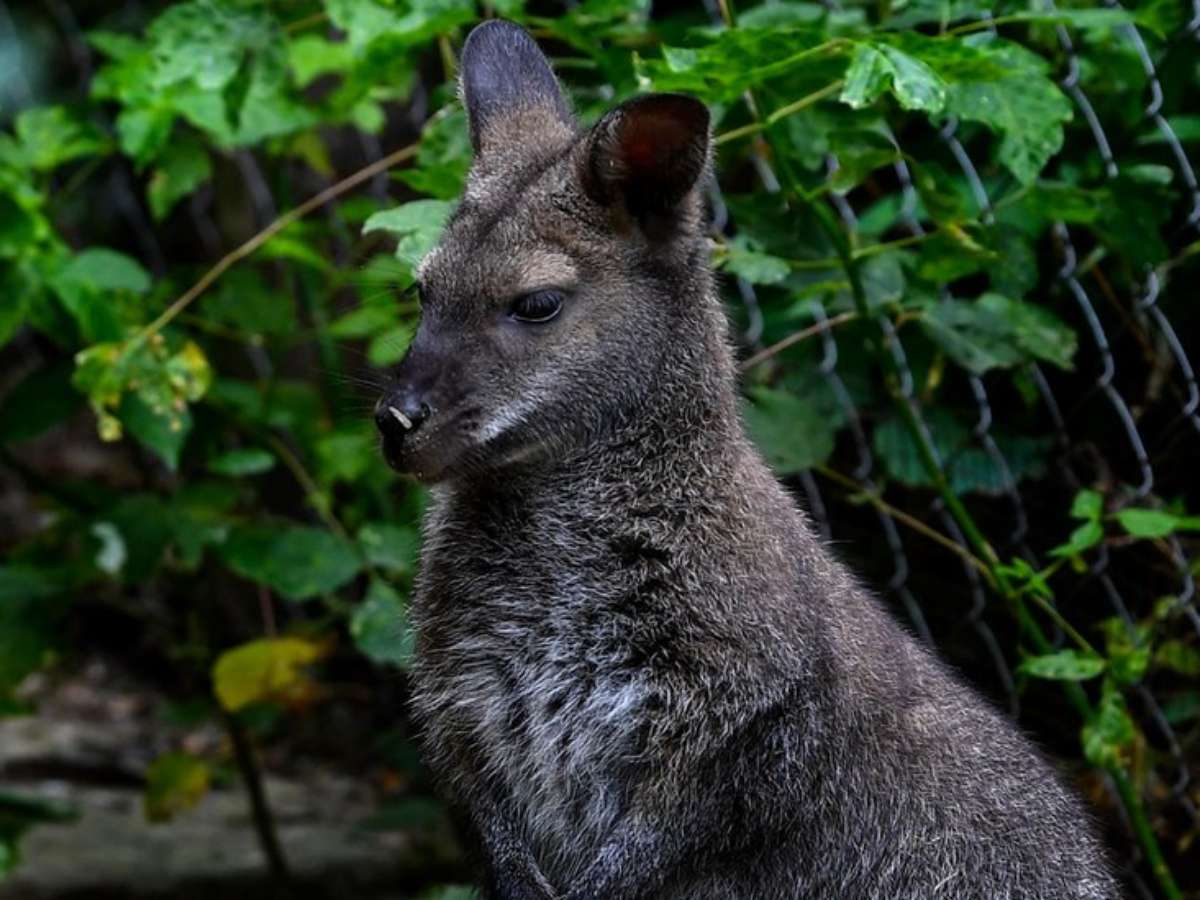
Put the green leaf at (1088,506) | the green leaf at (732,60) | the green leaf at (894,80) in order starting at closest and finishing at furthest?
the green leaf at (894,80)
the green leaf at (732,60)
the green leaf at (1088,506)

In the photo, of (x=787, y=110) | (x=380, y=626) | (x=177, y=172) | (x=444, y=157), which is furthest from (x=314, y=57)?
(x=787, y=110)

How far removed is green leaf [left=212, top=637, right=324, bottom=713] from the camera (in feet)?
16.9

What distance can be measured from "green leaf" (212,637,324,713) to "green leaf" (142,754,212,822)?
0.27 meters

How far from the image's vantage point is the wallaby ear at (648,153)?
3.15 metres

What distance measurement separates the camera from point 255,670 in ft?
16.9

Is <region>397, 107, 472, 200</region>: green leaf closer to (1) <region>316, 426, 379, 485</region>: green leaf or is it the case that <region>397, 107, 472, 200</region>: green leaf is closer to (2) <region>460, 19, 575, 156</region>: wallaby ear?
(2) <region>460, 19, 575, 156</region>: wallaby ear

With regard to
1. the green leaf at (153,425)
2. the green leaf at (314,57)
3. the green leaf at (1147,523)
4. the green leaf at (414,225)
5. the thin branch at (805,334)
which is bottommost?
the green leaf at (1147,523)

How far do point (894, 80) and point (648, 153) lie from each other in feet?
1.57

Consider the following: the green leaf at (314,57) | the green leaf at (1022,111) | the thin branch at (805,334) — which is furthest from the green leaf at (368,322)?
the green leaf at (1022,111)

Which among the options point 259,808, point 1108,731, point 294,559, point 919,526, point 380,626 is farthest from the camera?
point 259,808

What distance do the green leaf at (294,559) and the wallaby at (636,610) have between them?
1333 millimetres

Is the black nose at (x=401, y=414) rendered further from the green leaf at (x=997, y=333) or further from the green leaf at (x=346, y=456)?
the green leaf at (x=346, y=456)

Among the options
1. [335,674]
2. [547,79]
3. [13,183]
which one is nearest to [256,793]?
[335,674]

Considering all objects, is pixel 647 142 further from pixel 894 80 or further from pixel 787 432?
pixel 787 432
